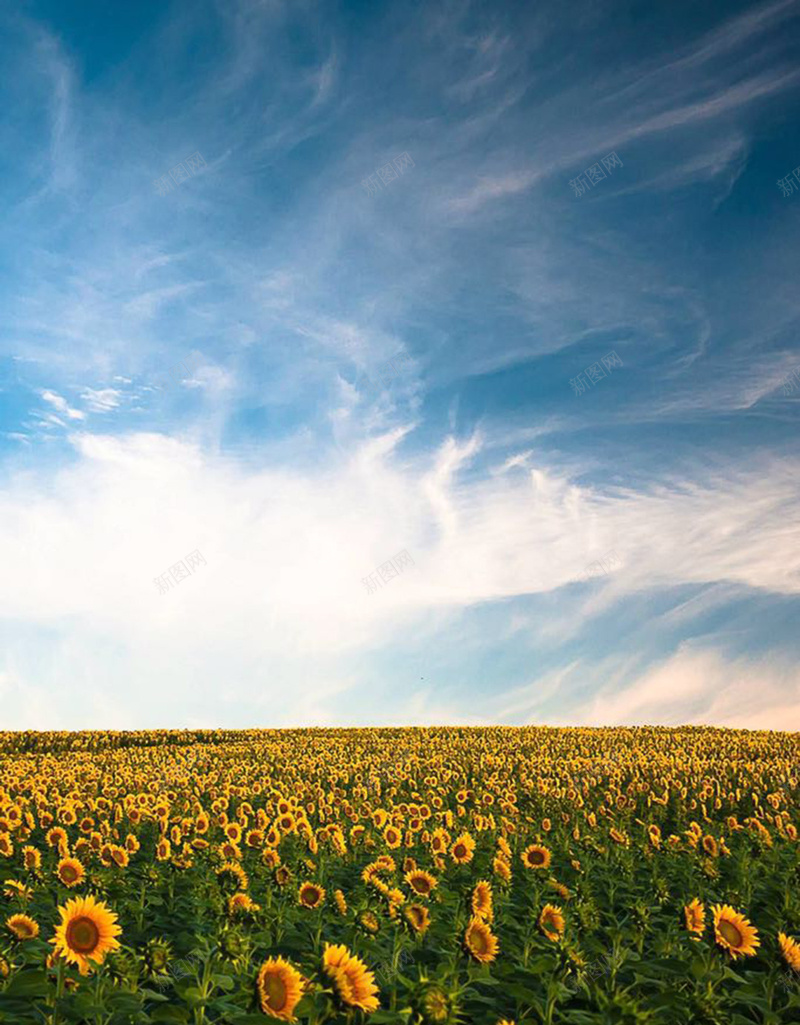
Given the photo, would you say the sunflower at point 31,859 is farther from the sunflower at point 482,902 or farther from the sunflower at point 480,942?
the sunflower at point 480,942

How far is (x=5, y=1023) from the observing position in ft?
16.4

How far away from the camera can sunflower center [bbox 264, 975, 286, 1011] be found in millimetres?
4223

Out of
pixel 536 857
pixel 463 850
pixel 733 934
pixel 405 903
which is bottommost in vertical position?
pixel 733 934

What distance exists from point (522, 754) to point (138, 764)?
11.7 meters

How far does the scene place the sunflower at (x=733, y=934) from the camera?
5.87 meters

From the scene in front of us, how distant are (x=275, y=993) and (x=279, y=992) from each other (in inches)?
0.9

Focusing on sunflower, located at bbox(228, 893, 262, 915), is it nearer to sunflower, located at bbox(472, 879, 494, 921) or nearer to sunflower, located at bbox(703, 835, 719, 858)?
sunflower, located at bbox(472, 879, 494, 921)

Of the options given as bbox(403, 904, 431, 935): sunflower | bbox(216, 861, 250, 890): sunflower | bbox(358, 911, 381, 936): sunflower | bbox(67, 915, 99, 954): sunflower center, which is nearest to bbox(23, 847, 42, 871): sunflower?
bbox(216, 861, 250, 890): sunflower

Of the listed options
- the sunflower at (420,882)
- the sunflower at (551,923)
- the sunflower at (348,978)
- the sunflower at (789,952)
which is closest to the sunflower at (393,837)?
the sunflower at (420,882)

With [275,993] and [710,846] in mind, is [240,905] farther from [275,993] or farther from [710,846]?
[710,846]

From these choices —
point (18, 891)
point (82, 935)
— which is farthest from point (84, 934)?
point (18, 891)

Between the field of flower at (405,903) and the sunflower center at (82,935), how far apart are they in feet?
0.04

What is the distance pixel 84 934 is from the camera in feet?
15.9

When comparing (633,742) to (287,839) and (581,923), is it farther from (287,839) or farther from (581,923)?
(581,923)
